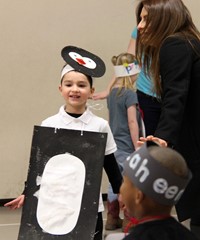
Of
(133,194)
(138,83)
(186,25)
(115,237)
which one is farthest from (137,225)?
(138,83)

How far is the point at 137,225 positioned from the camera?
1.79m

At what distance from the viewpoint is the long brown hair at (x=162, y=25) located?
269cm

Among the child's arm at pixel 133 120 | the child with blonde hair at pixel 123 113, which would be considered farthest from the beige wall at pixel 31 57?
the child's arm at pixel 133 120

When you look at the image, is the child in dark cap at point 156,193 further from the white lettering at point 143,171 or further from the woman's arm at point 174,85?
the woman's arm at point 174,85

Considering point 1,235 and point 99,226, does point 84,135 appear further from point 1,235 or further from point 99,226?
point 1,235

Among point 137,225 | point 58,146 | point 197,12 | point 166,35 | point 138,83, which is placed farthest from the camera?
point 197,12

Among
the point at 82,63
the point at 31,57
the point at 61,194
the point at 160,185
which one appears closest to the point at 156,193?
the point at 160,185

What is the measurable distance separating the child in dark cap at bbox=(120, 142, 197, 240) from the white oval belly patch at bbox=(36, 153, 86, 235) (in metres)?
1.04

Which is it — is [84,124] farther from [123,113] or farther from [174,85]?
[123,113]

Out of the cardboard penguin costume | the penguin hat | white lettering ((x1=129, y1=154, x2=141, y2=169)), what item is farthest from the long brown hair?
white lettering ((x1=129, y1=154, x2=141, y2=169))

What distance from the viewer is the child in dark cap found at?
1.76 m

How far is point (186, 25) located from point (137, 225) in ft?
4.15

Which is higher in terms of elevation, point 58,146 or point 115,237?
point 58,146

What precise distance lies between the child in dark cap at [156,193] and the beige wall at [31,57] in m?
3.94
